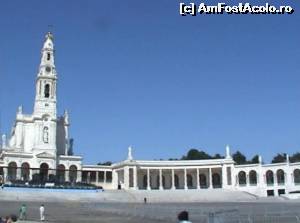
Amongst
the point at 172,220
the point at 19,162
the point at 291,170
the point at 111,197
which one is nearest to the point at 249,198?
the point at 291,170

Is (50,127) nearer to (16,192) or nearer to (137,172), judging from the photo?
(137,172)

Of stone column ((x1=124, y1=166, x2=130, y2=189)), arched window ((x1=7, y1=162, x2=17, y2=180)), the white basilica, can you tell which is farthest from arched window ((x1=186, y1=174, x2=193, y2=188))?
arched window ((x1=7, y1=162, x2=17, y2=180))

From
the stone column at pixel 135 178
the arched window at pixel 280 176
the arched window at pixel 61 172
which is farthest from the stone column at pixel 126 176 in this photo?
the arched window at pixel 280 176

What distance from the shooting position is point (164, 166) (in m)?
101

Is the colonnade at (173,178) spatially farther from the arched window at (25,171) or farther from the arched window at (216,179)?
the arched window at (25,171)

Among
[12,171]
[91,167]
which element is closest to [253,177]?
[91,167]

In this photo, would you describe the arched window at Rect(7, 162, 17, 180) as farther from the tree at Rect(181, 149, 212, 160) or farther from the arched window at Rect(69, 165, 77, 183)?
the tree at Rect(181, 149, 212, 160)

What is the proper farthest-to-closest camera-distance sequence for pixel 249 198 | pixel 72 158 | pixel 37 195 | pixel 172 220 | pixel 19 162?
pixel 72 158 < pixel 19 162 < pixel 249 198 < pixel 37 195 < pixel 172 220

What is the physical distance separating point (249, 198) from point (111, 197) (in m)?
22.9

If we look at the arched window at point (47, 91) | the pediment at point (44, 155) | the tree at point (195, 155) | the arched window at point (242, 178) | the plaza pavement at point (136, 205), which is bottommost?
the plaza pavement at point (136, 205)

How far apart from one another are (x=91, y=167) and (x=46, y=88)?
59.2 feet

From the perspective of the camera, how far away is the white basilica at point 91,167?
9494cm

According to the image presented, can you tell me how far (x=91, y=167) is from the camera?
103 m

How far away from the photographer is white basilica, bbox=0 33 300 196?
94.9 metres
